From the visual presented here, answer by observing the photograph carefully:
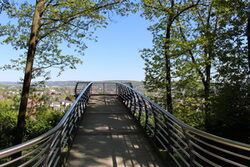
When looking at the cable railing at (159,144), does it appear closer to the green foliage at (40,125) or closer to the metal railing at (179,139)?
the metal railing at (179,139)

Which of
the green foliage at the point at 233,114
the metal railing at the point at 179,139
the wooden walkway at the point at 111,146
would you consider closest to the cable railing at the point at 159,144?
the metal railing at the point at 179,139

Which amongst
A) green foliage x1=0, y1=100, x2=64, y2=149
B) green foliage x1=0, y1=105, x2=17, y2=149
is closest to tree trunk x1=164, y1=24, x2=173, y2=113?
green foliage x1=0, y1=100, x2=64, y2=149

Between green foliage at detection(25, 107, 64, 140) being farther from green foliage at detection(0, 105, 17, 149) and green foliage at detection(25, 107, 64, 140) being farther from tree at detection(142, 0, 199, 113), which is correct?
tree at detection(142, 0, 199, 113)

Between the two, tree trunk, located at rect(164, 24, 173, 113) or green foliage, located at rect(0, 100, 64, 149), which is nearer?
tree trunk, located at rect(164, 24, 173, 113)

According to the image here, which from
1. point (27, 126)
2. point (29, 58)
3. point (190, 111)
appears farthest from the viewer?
point (27, 126)

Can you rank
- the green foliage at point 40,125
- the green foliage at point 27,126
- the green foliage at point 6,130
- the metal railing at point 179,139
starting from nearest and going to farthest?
1. the metal railing at point 179,139
2. the green foliage at point 6,130
3. the green foliage at point 27,126
4. the green foliage at point 40,125

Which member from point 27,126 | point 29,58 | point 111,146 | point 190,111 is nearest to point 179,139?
point 111,146

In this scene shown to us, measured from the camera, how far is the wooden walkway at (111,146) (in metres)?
3.65

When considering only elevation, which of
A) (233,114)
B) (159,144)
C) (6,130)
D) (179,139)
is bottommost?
(6,130)

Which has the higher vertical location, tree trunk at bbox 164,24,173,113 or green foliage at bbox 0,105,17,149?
tree trunk at bbox 164,24,173,113

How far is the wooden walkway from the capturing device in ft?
12.0

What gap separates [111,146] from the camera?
14.4 feet

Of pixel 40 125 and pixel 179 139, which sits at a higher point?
pixel 179 139

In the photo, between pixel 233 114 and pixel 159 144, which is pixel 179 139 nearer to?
pixel 159 144
